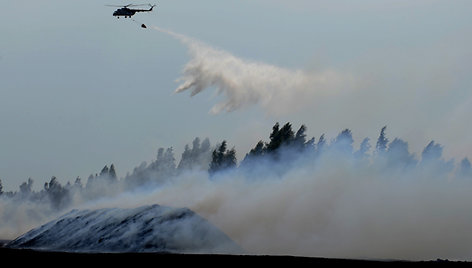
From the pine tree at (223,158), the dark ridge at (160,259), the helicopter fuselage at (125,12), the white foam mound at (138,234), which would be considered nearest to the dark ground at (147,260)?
the dark ridge at (160,259)

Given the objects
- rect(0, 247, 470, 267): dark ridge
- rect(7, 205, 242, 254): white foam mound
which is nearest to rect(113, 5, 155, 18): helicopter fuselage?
rect(7, 205, 242, 254): white foam mound

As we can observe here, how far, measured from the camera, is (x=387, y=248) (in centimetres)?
8875

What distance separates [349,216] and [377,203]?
5858 mm

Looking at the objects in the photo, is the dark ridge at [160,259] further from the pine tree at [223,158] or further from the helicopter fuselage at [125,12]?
the pine tree at [223,158]

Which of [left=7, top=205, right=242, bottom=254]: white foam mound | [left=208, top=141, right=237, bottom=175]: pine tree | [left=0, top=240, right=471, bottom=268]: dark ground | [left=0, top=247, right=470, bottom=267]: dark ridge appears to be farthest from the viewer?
[left=208, top=141, right=237, bottom=175]: pine tree

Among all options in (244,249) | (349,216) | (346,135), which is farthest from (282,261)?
(346,135)

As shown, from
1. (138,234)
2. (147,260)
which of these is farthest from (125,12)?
(147,260)

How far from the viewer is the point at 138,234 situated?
85.1 metres

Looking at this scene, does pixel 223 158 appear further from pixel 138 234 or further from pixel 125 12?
pixel 138 234

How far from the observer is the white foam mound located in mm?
83562

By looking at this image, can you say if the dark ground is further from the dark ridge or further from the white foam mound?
the white foam mound

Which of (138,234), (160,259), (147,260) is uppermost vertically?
(138,234)

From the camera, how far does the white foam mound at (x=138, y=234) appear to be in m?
83.6

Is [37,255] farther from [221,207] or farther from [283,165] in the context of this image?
[283,165]
